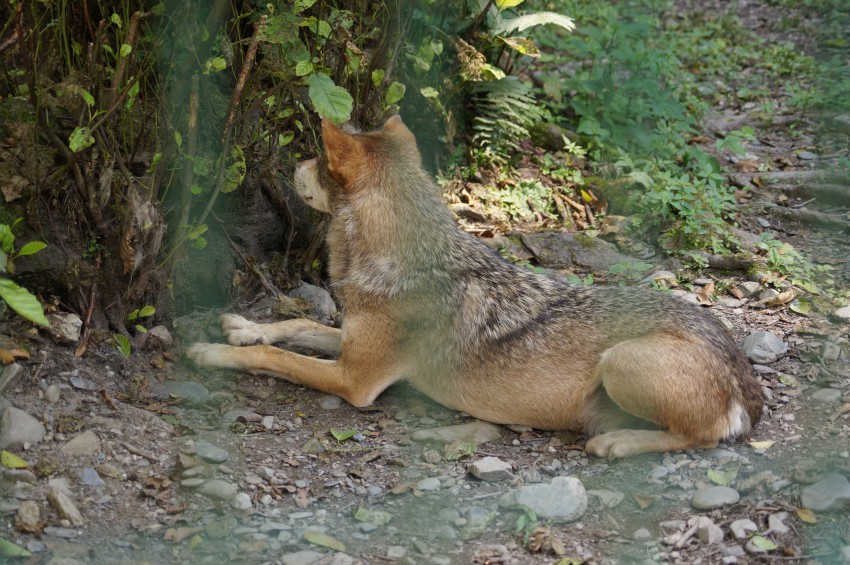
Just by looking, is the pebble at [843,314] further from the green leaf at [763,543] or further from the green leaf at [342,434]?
the green leaf at [342,434]

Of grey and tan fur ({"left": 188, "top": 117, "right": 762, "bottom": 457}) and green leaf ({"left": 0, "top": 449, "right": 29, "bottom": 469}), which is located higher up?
grey and tan fur ({"left": 188, "top": 117, "right": 762, "bottom": 457})

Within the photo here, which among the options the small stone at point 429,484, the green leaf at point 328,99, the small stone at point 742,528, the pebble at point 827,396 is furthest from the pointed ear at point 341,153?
the pebble at point 827,396

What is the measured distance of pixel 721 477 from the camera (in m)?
4.89

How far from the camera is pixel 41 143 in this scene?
192 inches

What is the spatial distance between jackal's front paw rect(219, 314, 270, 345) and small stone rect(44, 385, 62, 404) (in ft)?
4.73

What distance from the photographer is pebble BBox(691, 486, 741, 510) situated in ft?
15.1

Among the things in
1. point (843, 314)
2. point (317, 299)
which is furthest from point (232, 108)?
point (843, 314)

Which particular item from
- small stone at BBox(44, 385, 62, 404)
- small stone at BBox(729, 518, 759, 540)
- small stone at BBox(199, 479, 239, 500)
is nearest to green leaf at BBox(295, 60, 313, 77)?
small stone at BBox(44, 385, 62, 404)

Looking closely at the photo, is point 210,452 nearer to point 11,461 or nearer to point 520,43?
point 11,461

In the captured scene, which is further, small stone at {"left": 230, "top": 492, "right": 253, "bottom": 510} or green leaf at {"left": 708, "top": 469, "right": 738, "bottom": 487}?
green leaf at {"left": 708, "top": 469, "right": 738, "bottom": 487}

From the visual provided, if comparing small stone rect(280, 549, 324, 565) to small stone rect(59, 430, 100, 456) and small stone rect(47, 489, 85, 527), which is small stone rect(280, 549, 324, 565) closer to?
small stone rect(47, 489, 85, 527)

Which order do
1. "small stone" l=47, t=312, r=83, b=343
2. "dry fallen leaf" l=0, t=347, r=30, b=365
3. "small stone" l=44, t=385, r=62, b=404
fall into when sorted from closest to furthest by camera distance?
"dry fallen leaf" l=0, t=347, r=30, b=365 → "small stone" l=44, t=385, r=62, b=404 → "small stone" l=47, t=312, r=83, b=343

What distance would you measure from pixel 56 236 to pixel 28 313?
173 cm

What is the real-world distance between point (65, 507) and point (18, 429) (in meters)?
0.63
